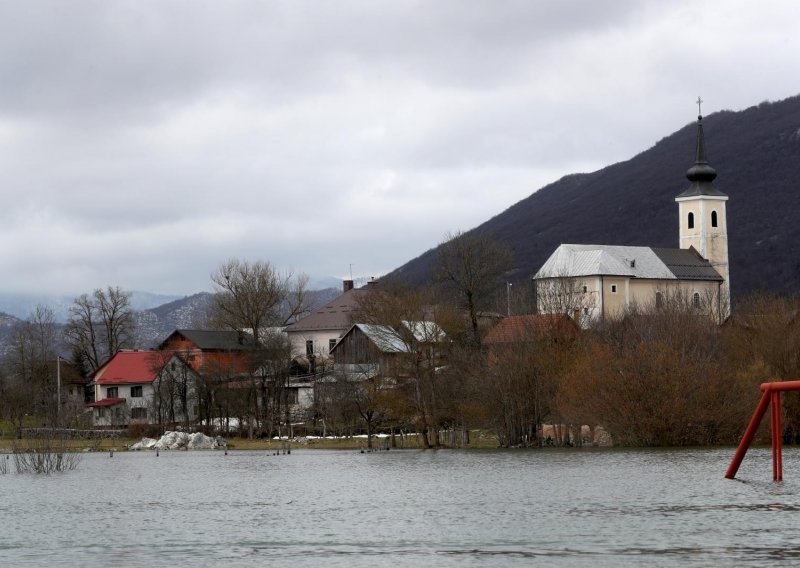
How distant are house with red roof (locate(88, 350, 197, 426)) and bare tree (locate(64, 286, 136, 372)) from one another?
1074 cm

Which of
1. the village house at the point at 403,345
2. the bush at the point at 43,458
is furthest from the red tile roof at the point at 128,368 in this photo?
the bush at the point at 43,458

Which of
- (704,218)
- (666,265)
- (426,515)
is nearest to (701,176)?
(704,218)

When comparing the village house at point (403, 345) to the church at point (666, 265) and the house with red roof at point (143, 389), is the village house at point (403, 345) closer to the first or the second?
the house with red roof at point (143, 389)

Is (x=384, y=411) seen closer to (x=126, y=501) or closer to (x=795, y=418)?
(x=795, y=418)

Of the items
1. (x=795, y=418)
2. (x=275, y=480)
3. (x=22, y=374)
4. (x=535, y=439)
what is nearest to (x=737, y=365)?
(x=795, y=418)

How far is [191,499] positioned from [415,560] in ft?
68.0

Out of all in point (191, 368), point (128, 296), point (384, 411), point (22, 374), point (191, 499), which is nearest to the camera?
point (191, 499)

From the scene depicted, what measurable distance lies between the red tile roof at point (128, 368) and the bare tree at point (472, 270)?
32.6 m

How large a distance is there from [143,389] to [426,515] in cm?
9320

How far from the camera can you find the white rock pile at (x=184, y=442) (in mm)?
99938

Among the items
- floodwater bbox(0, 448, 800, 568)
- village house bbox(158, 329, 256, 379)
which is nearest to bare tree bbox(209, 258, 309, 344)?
village house bbox(158, 329, 256, 379)

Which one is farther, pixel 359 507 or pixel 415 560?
pixel 359 507

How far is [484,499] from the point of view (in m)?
44.6

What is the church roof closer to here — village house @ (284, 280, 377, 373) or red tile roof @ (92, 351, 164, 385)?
village house @ (284, 280, 377, 373)
